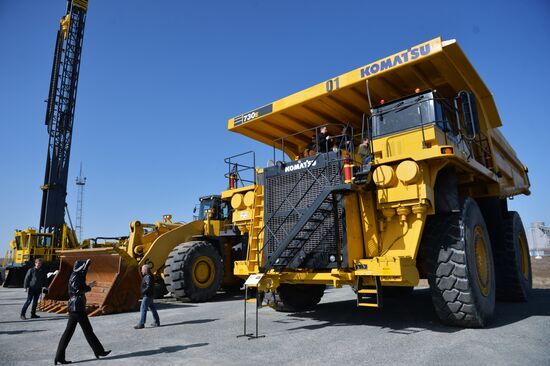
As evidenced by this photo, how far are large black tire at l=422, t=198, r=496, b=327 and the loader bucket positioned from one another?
6536 millimetres

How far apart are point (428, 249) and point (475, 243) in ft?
3.51

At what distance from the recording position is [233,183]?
30.5 ft

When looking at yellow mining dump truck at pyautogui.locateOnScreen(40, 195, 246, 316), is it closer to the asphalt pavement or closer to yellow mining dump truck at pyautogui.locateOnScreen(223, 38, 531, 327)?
the asphalt pavement

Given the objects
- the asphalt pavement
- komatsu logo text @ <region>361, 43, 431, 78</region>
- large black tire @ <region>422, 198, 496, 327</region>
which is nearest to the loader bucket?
the asphalt pavement

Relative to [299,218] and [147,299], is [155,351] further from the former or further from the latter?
[299,218]

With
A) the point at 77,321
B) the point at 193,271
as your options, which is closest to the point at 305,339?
the point at 77,321

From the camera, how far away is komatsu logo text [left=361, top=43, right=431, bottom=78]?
6.54m

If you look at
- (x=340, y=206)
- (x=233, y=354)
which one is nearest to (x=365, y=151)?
(x=340, y=206)

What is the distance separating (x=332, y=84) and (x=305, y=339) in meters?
4.67

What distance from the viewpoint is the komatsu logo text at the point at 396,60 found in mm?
6535

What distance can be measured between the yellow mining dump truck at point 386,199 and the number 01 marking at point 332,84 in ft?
0.09

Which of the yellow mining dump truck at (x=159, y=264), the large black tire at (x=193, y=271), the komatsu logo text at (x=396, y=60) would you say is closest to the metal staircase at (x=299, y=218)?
the komatsu logo text at (x=396, y=60)

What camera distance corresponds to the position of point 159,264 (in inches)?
436

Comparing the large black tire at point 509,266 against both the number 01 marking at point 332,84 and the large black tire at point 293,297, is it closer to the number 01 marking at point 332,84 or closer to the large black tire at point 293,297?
the large black tire at point 293,297
